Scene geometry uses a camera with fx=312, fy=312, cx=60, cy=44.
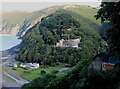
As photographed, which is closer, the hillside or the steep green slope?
the steep green slope

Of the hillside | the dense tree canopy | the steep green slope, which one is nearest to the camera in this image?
the dense tree canopy

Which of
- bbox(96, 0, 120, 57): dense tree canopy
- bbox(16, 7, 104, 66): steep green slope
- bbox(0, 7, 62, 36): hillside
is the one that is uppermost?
bbox(96, 0, 120, 57): dense tree canopy

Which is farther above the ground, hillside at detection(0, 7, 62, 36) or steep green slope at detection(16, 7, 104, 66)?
steep green slope at detection(16, 7, 104, 66)

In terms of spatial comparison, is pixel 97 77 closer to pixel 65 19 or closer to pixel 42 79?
pixel 42 79

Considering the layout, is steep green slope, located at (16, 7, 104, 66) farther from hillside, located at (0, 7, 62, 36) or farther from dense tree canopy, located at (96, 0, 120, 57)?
dense tree canopy, located at (96, 0, 120, 57)

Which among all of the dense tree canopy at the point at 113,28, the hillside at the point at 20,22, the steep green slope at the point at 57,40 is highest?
the dense tree canopy at the point at 113,28

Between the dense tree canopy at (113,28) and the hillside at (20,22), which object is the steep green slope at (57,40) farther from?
the dense tree canopy at (113,28)

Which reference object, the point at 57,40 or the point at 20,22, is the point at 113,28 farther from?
the point at 20,22

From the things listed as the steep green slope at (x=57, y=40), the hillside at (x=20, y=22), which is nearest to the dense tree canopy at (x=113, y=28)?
the steep green slope at (x=57, y=40)

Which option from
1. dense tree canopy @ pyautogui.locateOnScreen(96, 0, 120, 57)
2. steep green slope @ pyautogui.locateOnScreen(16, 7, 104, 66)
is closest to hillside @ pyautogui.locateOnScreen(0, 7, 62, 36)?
steep green slope @ pyautogui.locateOnScreen(16, 7, 104, 66)

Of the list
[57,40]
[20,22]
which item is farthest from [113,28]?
[20,22]
